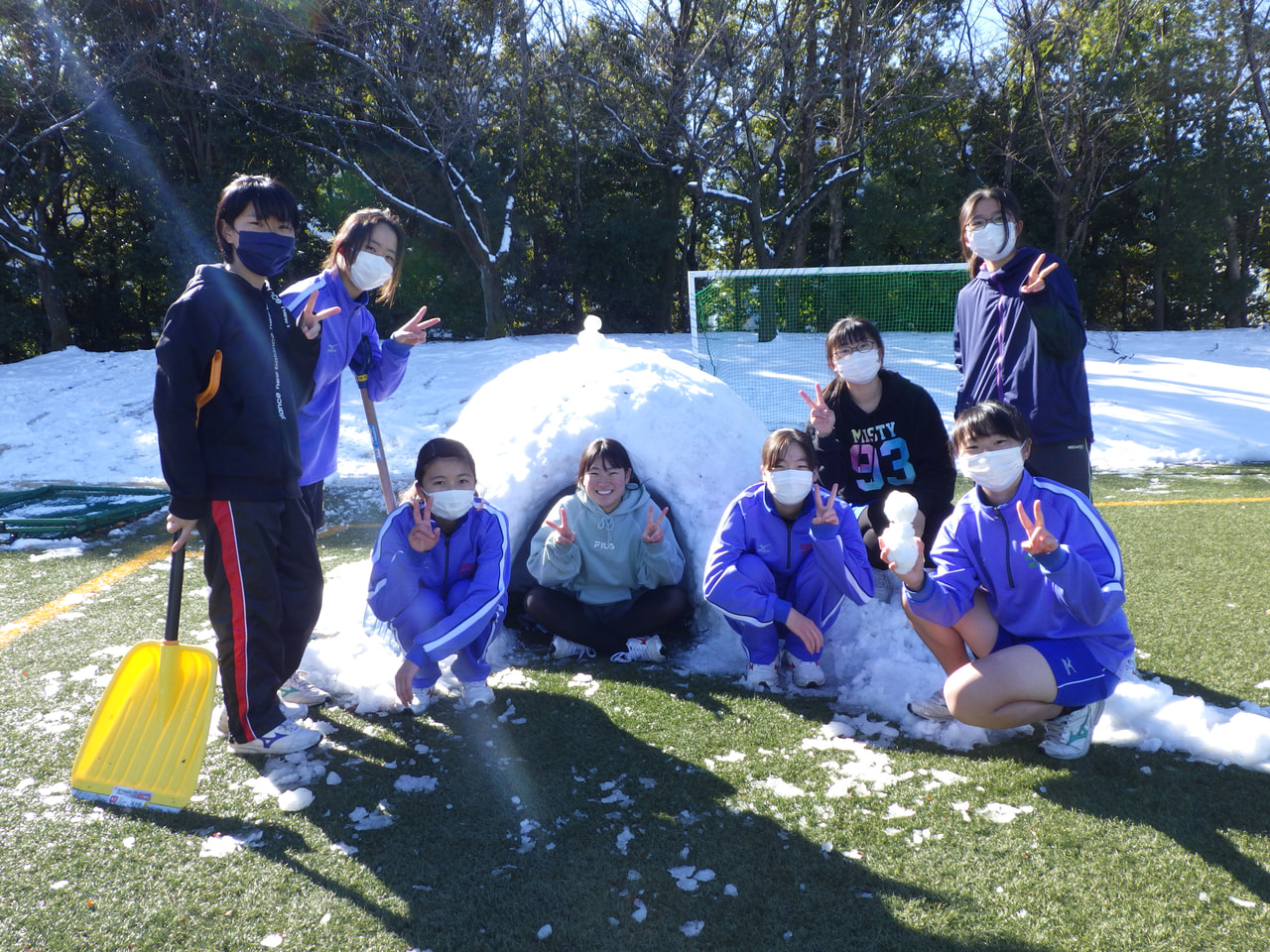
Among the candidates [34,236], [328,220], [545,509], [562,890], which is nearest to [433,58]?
[328,220]

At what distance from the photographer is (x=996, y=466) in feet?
7.57

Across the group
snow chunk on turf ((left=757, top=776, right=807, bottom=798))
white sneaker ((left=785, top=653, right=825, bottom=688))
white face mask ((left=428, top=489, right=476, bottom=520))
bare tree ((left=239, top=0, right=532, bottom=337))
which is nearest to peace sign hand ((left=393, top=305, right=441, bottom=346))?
white face mask ((left=428, top=489, right=476, bottom=520))

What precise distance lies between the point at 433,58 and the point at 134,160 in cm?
513

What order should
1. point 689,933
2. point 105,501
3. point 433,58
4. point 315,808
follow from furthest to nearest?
point 433,58 → point 105,501 → point 315,808 → point 689,933

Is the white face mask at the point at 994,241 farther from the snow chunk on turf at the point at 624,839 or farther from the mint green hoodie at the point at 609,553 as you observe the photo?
the snow chunk on turf at the point at 624,839

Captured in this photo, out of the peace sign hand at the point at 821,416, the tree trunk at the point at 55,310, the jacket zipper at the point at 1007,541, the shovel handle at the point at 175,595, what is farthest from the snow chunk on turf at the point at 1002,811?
the tree trunk at the point at 55,310

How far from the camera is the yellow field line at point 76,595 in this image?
357 centimetres

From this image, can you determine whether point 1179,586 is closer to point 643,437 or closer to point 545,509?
point 643,437

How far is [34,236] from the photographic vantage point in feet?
42.9

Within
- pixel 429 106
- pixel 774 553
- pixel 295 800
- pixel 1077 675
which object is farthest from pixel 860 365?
pixel 429 106

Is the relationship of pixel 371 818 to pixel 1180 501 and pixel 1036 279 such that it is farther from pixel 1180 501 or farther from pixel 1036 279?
pixel 1180 501

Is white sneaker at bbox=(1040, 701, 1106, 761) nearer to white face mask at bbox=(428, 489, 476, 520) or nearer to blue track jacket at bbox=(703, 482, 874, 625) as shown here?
blue track jacket at bbox=(703, 482, 874, 625)

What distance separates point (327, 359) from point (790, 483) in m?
1.64

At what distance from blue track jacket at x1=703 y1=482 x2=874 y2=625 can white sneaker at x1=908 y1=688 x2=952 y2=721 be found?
0.41 metres
